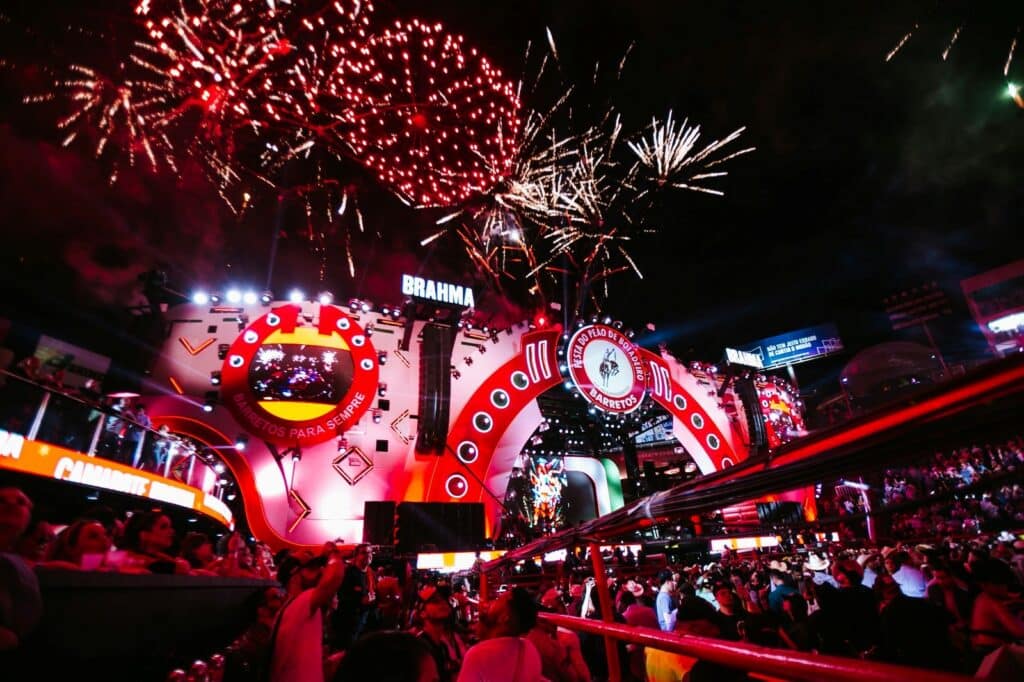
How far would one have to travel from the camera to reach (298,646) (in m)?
3.24

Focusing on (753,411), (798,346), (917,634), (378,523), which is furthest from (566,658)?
(798,346)

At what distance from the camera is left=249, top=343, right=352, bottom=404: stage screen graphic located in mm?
13953

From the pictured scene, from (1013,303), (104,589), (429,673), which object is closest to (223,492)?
(104,589)

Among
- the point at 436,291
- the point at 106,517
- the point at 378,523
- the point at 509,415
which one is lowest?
the point at 106,517

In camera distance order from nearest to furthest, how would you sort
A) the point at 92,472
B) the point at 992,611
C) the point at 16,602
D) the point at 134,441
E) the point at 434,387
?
the point at 16,602
the point at 992,611
the point at 92,472
the point at 134,441
the point at 434,387

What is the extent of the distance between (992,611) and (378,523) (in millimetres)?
11873

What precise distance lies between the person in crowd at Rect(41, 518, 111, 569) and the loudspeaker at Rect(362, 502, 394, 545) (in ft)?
29.7

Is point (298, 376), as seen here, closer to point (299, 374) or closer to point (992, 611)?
point (299, 374)

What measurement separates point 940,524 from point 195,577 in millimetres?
21434

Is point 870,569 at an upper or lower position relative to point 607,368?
lower

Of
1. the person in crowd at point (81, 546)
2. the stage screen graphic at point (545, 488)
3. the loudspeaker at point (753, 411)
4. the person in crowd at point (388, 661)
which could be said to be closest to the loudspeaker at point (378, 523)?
the person in crowd at point (81, 546)

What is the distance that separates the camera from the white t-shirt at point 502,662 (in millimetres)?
2893

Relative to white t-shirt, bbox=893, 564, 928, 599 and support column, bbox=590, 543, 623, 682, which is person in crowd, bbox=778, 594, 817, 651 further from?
support column, bbox=590, 543, 623, 682

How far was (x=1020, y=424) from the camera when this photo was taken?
97 cm
